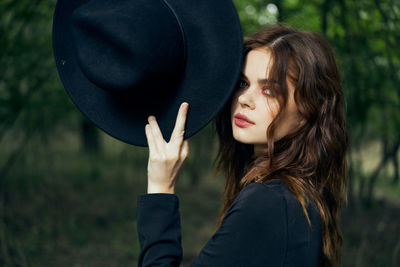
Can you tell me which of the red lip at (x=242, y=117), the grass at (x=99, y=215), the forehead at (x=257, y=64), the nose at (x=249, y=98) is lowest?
the grass at (x=99, y=215)

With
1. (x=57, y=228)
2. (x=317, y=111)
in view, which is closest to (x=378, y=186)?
(x=57, y=228)

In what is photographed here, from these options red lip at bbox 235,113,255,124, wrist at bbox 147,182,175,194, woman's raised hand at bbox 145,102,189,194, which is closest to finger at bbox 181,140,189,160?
woman's raised hand at bbox 145,102,189,194

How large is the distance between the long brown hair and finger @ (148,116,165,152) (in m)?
0.35

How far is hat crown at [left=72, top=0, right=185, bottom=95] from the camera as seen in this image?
1.29 meters

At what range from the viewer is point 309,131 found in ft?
4.81

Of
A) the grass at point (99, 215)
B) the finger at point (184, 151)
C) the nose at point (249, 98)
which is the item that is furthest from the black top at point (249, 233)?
the grass at point (99, 215)

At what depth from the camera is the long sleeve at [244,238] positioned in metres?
1.17

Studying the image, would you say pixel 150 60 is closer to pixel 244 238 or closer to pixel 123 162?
pixel 244 238

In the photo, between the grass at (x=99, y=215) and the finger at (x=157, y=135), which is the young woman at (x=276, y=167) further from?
the grass at (x=99, y=215)

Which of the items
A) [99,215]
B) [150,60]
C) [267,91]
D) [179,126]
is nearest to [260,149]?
[267,91]

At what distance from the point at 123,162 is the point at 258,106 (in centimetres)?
888

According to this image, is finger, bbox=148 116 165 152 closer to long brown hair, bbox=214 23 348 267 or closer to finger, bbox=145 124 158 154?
finger, bbox=145 124 158 154

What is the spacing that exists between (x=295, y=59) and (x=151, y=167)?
656 millimetres

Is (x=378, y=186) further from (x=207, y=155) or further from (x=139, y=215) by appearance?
(x=139, y=215)
